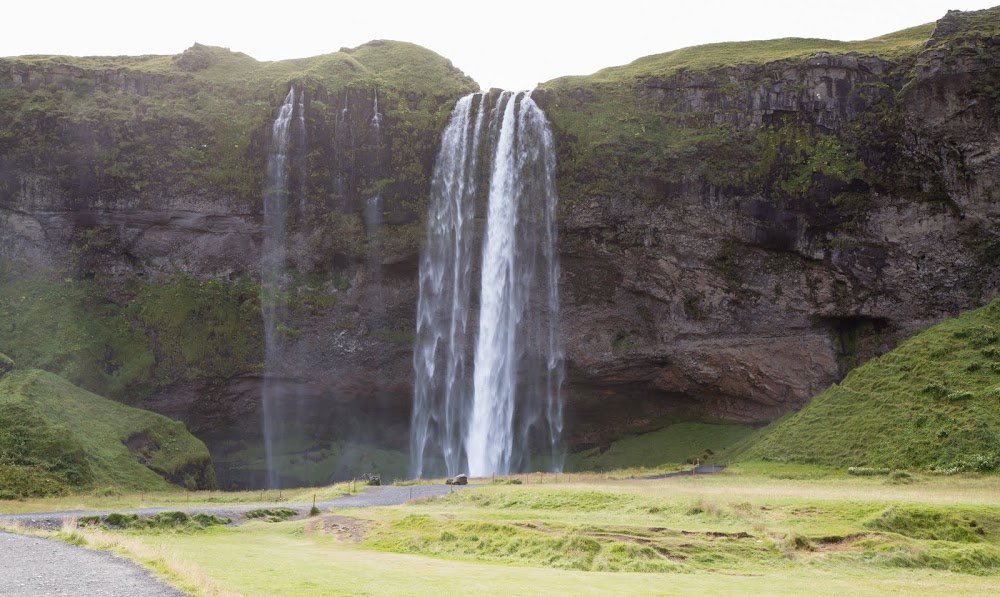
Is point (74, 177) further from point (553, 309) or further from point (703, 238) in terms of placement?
point (703, 238)

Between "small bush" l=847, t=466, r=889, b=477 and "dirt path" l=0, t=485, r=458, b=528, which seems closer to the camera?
"dirt path" l=0, t=485, r=458, b=528

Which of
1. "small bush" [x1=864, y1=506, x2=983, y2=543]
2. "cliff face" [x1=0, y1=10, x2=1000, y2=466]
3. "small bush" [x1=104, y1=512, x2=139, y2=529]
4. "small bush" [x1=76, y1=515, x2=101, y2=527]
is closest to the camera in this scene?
"small bush" [x1=864, y1=506, x2=983, y2=543]

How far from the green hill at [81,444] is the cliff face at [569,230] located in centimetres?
507

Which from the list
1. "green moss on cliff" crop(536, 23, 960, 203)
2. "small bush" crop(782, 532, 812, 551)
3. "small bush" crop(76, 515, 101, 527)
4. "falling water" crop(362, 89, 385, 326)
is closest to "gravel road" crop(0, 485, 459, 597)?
"small bush" crop(76, 515, 101, 527)

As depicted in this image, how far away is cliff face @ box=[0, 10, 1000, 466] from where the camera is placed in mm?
50188

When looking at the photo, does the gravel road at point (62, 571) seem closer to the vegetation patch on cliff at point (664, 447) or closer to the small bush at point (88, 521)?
the small bush at point (88, 521)

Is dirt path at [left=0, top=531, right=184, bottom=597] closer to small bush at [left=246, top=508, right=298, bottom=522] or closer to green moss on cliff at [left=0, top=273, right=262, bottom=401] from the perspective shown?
small bush at [left=246, top=508, right=298, bottom=522]

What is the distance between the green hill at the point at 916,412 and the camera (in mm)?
35688

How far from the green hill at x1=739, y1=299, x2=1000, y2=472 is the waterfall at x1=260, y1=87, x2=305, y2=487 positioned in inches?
1180

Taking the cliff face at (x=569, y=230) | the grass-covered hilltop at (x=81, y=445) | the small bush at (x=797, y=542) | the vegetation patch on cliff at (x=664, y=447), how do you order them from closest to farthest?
1. the small bush at (x=797, y=542)
2. the grass-covered hilltop at (x=81, y=445)
3. the cliff face at (x=569, y=230)
4. the vegetation patch on cliff at (x=664, y=447)

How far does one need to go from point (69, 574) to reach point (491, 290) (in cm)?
3893

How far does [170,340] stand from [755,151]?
39280 millimetres

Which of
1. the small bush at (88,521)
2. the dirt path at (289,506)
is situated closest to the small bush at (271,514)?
the dirt path at (289,506)


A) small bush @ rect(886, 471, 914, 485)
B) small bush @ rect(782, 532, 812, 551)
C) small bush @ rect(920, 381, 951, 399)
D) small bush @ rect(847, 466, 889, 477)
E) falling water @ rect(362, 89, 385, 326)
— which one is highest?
falling water @ rect(362, 89, 385, 326)
